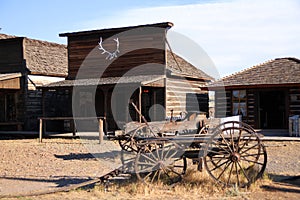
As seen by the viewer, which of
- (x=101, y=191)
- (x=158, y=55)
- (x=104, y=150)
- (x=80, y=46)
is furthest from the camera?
(x=80, y=46)

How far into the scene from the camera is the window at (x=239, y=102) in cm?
1930

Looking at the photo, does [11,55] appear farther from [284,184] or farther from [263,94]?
[284,184]

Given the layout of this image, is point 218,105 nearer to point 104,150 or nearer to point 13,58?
point 104,150

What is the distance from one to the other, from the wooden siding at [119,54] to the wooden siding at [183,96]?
1.37m

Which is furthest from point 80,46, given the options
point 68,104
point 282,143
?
point 282,143

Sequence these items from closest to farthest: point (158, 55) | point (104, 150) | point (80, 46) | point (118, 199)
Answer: point (118, 199), point (104, 150), point (158, 55), point (80, 46)

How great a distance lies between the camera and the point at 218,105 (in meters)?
20.6

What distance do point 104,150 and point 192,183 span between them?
6.80 m

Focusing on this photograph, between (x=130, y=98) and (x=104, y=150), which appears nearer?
(x=104, y=150)

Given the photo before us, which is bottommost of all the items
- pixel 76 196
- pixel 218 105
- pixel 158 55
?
pixel 76 196

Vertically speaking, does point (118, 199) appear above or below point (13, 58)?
below

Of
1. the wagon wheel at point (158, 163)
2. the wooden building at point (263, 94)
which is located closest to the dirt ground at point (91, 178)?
the wagon wheel at point (158, 163)

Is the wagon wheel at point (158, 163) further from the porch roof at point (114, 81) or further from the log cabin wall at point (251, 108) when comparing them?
the log cabin wall at point (251, 108)

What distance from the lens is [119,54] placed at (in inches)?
827
